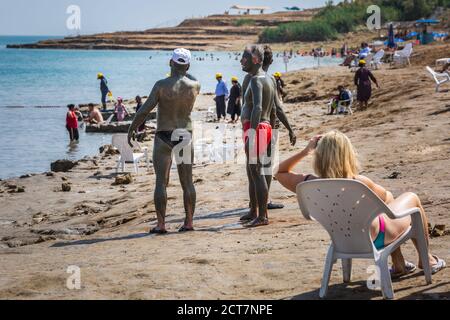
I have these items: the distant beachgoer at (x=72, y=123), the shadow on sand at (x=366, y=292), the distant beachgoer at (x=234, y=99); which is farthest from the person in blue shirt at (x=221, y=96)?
the shadow on sand at (x=366, y=292)

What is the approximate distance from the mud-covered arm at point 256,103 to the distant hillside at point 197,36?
127 m

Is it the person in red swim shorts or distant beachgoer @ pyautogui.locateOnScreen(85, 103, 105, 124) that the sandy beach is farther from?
distant beachgoer @ pyautogui.locateOnScreen(85, 103, 105, 124)

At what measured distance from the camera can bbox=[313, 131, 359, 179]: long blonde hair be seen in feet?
20.5

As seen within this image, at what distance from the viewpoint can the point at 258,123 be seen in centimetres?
974

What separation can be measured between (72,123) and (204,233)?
16832 mm

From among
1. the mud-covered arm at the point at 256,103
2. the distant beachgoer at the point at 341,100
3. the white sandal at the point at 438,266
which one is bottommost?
the distant beachgoer at the point at 341,100

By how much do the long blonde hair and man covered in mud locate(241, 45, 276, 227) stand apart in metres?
3.36

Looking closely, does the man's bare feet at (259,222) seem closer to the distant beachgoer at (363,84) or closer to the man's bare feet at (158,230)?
the man's bare feet at (158,230)

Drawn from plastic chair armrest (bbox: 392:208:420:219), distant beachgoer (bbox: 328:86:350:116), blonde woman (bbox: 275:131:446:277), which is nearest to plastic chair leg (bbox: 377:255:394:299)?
blonde woman (bbox: 275:131:446:277)

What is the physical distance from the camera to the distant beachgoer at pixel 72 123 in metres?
25.3

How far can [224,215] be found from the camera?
10875 mm

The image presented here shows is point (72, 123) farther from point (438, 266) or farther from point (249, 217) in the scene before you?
point (438, 266)

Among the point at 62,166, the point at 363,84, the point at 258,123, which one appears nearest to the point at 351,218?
the point at 258,123
